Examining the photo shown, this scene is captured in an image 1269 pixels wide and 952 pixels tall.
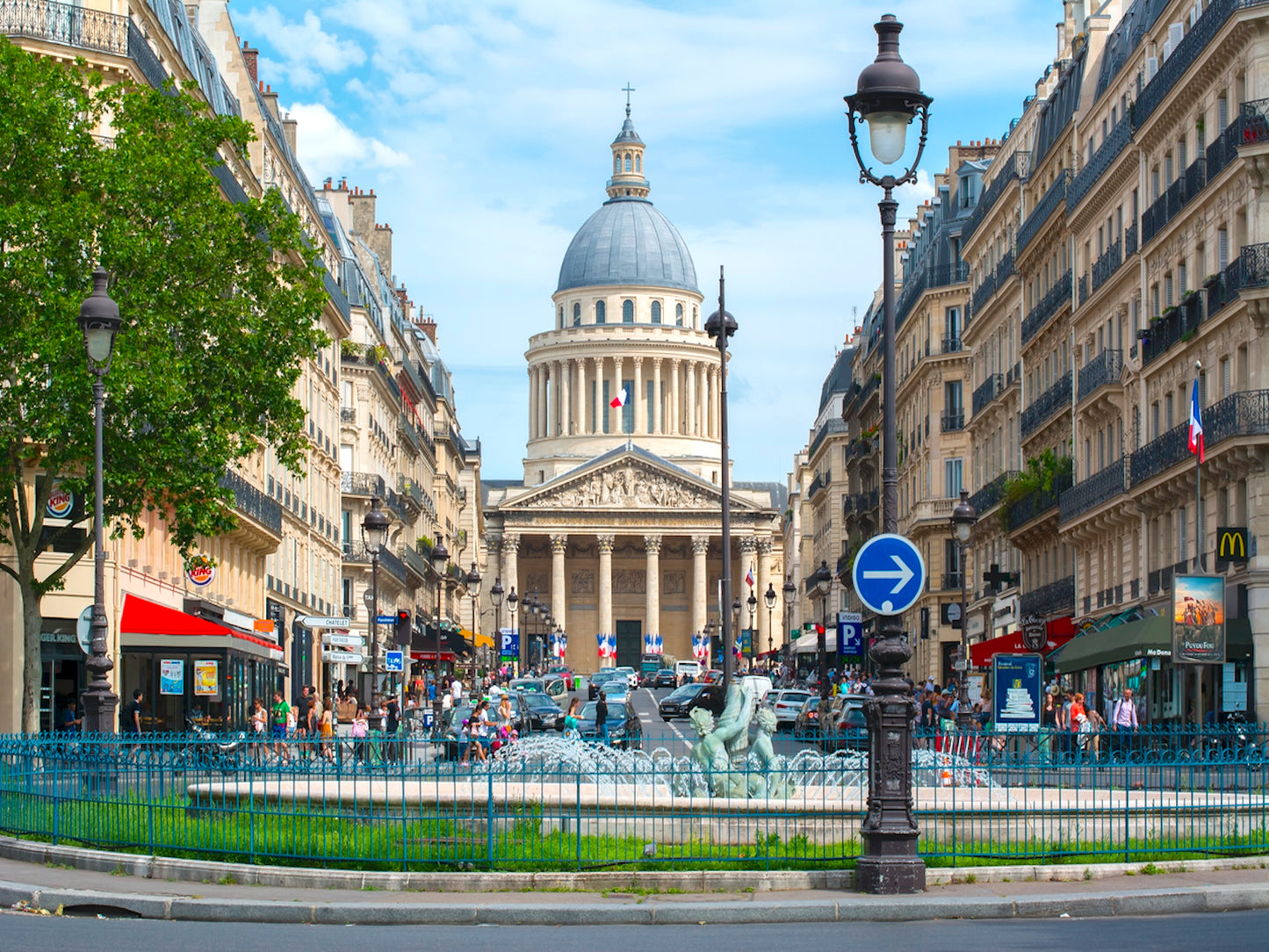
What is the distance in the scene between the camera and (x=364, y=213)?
310 feet

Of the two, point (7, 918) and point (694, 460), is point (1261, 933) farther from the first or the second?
point (694, 460)

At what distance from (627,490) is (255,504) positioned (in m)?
116

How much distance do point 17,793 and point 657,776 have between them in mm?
6391

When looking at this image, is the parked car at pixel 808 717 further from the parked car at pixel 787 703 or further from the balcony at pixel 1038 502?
the balcony at pixel 1038 502

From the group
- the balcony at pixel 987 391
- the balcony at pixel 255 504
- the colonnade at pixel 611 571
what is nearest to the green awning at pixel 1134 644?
the balcony at pixel 255 504

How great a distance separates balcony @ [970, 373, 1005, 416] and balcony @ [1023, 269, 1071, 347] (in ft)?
16.0

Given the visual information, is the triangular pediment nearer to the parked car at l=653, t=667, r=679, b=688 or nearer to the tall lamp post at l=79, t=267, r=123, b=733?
the parked car at l=653, t=667, r=679, b=688

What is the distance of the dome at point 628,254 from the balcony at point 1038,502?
12600 centimetres

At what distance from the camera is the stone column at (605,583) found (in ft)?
537

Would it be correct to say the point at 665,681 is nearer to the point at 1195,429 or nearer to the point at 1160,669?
the point at 1160,669

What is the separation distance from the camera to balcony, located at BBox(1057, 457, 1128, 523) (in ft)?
146

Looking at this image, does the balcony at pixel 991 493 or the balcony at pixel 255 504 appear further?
the balcony at pixel 991 493

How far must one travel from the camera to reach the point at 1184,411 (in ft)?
131

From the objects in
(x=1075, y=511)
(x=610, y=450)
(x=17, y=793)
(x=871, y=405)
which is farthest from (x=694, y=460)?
(x=17, y=793)
